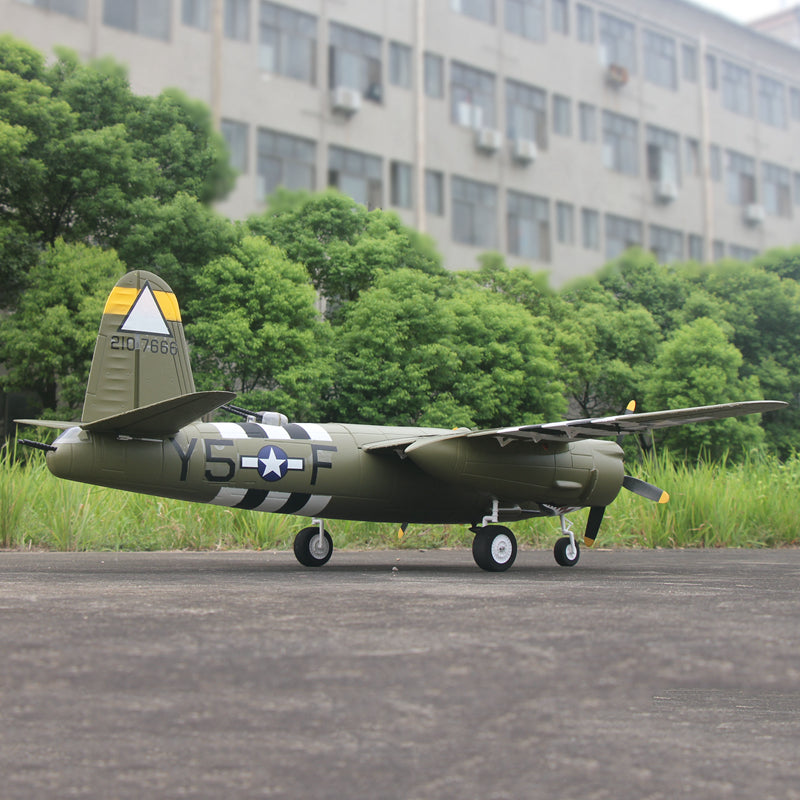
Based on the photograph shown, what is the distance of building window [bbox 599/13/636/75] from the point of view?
92.2ft

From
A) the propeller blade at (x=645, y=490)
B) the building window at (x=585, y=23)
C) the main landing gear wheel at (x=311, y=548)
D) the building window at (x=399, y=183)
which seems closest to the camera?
the main landing gear wheel at (x=311, y=548)

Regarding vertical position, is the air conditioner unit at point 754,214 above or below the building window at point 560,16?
below

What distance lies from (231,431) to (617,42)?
23.4 meters

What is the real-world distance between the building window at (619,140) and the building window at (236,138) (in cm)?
1072

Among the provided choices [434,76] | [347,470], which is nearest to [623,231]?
[434,76]

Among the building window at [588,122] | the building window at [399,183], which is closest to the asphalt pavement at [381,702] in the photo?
the building window at [588,122]

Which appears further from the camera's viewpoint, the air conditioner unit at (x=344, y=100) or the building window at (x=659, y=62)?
the air conditioner unit at (x=344, y=100)

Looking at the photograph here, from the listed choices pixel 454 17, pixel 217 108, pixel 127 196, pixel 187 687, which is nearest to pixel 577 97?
pixel 454 17

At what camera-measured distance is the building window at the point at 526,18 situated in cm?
2834

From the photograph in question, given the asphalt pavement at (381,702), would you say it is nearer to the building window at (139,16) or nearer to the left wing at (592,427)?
the left wing at (592,427)

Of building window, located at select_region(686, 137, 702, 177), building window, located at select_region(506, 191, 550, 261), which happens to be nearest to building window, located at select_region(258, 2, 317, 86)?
building window, located at select_region(506, 191, 550, 261)

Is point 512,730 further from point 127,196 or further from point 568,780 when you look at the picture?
point 127,196

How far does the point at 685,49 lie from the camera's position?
3347 centimetres

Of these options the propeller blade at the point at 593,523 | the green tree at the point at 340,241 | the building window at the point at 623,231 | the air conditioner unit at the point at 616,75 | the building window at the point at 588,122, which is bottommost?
the propeller blade at the point at 593,523
